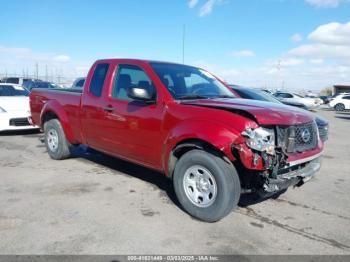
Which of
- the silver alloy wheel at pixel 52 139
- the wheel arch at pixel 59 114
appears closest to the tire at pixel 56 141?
the silver alloy wheel at pixel 52 139

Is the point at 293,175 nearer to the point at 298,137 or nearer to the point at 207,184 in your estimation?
the point at 298,137

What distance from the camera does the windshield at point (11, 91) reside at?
11.3 metres

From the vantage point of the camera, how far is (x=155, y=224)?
4.20 m

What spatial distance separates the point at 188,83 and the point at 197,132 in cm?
131

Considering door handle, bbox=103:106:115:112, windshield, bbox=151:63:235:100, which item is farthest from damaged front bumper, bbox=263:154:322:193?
door handle, bbox=103:106:115:112

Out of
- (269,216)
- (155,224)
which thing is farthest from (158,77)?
(269,216)

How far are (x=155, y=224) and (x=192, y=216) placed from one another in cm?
51

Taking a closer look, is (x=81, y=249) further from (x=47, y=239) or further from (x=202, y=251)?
(x=202, y=251)

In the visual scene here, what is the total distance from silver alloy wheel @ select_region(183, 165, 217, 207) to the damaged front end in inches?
14.7

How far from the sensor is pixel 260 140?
3.84 metres

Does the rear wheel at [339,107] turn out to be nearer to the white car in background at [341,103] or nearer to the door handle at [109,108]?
the white car in background at [341,103]

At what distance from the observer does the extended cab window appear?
5109 mm

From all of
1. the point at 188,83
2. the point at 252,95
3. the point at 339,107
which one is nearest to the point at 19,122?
the point at 252,95

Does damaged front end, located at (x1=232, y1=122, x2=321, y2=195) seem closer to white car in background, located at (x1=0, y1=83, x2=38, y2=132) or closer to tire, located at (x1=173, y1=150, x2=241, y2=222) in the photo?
tire, located at (x1=173, y1=150, x2=241, y2=222)
